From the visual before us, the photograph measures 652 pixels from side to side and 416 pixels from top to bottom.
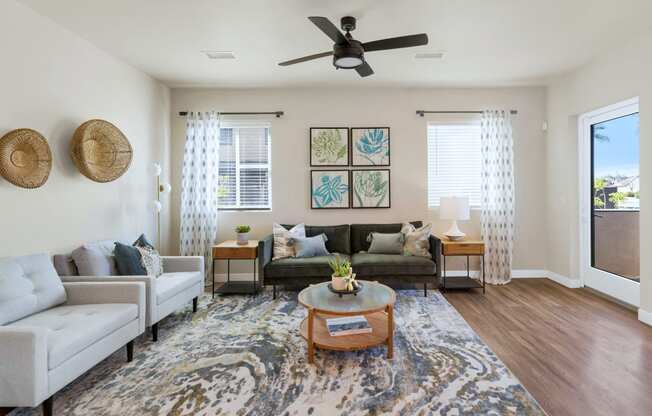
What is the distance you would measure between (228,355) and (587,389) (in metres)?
2.55

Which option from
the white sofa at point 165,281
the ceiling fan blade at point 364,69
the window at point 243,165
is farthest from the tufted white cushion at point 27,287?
the ceiling fan blade at point 364,69

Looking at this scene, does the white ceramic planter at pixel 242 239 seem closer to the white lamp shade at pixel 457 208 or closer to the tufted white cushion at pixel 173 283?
the tufted white cushion at pixel 173 283

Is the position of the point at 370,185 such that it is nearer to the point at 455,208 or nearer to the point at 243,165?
the point at 455,208

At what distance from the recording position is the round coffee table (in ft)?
7.97

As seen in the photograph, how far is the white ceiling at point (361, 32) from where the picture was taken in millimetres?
2684

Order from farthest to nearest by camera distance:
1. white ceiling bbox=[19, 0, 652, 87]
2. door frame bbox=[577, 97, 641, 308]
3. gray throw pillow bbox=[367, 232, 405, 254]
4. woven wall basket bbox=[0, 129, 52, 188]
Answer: gray throw pillow bbox=[367, 232, 405, 254] → door frame bbox=[577, 97, 641, 308] → white ceiling bbox=[19, 0, 652, 87] → woven wall basket bbox=[0, 129, 52, 188]

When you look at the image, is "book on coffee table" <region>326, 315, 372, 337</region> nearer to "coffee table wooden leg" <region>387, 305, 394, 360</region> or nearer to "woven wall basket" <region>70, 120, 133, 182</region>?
"coffee table wooden leg" <region>387, 305, 394, 360</region>

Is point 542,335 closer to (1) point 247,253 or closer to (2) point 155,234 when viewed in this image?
(1) point 247,253

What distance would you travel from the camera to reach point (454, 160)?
15.8 feet

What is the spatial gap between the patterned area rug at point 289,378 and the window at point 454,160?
2335 mm

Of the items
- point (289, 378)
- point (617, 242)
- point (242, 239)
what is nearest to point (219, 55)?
point (242, 239)

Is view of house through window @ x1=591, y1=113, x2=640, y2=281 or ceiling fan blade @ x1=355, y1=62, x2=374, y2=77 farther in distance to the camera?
view of house through window @ x1=591, y1=113, x2=640, y2=281

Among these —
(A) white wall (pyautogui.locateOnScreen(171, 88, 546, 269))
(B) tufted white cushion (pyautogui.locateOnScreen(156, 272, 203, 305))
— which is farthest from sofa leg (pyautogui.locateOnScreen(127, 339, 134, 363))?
(A) white wall (pyautogui.locateOnScreen(171, 88, 546, 269))

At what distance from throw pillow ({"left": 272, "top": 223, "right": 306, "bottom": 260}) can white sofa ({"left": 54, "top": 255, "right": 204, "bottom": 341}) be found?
0.95m
